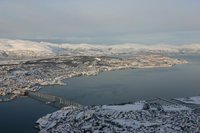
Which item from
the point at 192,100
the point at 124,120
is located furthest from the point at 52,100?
the point at 192,100

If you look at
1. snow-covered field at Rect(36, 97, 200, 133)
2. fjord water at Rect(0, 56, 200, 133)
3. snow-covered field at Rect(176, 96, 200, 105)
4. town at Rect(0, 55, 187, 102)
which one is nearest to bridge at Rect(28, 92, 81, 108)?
fjord water at Rect(0, 56, 200, 133)

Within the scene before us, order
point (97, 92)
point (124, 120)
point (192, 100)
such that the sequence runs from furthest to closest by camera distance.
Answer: point (97, 92) < point (192, 100) < point (124, 120)

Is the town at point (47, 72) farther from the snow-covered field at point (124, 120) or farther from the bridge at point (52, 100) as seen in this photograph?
the snow-covered field at point (124, 120)

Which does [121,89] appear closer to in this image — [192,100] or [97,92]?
[97,92]

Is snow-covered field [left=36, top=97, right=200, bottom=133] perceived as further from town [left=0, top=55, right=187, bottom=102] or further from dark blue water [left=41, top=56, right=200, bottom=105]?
town [left=0, top=55, right=187, bottom=102]

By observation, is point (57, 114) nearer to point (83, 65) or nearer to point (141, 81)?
point (141, 81)

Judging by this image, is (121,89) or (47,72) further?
(47,72)
